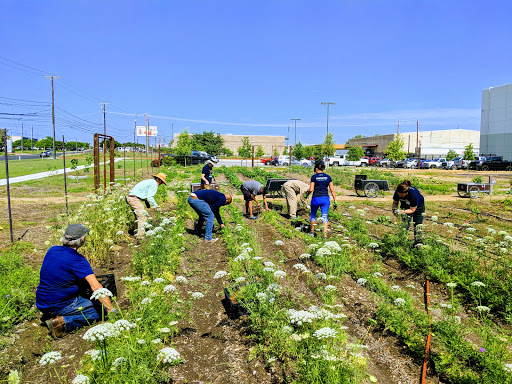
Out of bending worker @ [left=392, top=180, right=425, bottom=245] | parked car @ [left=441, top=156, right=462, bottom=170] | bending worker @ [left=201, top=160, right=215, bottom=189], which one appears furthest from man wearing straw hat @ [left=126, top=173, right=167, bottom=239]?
parked car @ [left=441, top=156, right=462, bottom=170]

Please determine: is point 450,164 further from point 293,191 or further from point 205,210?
point 205,210

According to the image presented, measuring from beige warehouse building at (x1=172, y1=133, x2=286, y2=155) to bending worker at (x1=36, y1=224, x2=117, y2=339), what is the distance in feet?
334

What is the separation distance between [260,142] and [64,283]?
347 ft

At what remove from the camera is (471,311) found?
16.4 feet

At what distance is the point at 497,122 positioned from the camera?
5378 cm

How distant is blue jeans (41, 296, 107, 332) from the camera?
4.20 metres

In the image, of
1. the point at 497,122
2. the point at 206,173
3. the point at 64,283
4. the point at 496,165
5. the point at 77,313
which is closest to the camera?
the point at 64,283

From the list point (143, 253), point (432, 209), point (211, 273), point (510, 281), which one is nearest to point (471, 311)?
point (510, 281)

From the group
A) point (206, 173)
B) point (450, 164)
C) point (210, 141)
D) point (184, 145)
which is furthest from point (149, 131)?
point (206, 173)

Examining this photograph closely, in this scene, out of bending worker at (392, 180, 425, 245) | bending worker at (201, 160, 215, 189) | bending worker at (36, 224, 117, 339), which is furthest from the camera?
bending worker at (201, 160, 215, 189)

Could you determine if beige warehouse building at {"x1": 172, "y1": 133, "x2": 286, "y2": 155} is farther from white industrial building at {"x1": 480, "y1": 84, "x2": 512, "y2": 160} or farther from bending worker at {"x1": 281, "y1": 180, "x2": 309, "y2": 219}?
bending worker at {"x1": 281, "y1": 180, "x2": 309, "y2": 219}

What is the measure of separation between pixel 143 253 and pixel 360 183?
44.3ft

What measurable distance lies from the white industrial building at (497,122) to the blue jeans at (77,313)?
199 feet

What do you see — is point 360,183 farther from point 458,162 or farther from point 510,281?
point 458,162
